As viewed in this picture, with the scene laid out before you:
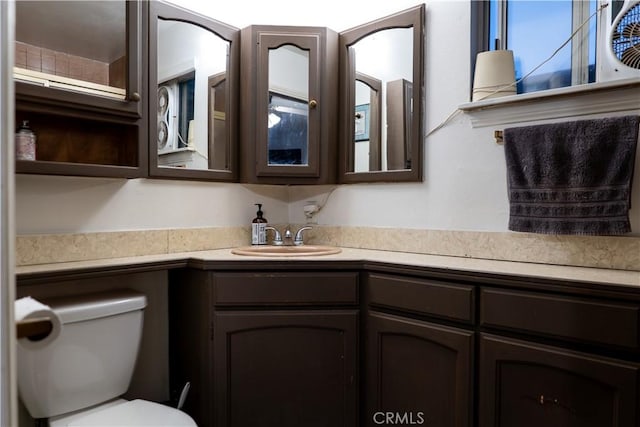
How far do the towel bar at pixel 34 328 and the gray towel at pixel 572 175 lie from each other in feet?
4.71

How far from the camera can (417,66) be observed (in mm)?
1852

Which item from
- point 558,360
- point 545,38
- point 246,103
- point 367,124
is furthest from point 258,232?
point 545,38

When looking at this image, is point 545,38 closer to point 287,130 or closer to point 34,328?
point 287,130

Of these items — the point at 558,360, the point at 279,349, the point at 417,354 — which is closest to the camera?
the point at 558,360

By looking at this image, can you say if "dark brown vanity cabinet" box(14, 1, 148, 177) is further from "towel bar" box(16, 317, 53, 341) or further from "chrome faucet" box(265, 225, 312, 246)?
"towel bar" box(16, 317, 53, 341)

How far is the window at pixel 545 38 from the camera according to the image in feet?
5.10

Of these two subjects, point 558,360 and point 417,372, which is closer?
point 558,360

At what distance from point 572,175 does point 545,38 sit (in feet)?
1.94

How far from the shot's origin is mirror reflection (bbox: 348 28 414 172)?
6.23ft

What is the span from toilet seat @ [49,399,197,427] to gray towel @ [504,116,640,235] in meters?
1.30

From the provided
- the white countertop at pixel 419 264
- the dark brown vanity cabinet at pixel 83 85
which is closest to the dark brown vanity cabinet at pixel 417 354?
the white countertop at pixel 419 264

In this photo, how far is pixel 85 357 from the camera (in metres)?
1.38

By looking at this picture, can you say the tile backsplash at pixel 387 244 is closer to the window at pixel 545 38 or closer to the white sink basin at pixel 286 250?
the white sink basin at pixel 286 250

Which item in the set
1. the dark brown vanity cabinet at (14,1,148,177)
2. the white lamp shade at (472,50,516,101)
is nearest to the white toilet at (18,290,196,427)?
the dark brown vanity cabinet at (14,1,148,177)
